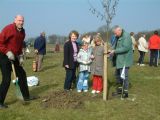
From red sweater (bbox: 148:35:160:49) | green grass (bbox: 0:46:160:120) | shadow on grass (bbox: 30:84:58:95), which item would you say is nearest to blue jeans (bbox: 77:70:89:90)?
green grass (bbox: 0:46:160:120)

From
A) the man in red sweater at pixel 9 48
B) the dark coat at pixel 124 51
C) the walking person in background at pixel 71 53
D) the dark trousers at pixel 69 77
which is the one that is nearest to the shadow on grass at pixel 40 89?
the dark trousers at pixel 69 77

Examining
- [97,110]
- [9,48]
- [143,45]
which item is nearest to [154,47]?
[143,45]

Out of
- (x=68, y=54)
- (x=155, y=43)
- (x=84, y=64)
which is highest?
(x=155, y=43)

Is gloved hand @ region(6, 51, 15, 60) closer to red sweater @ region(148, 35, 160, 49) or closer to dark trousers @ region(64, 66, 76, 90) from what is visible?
dark trousers @ region(64, 66, 76, 90)

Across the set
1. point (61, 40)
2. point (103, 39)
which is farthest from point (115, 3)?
point (61, 40)

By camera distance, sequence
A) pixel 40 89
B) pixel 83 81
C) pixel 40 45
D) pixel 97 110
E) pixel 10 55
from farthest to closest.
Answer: pixel 40 45
pixel 40 89
pixel 83 81
pixel 97 110
pixel 10 55

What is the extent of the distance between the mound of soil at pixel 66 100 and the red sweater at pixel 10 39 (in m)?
1.51

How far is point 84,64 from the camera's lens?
11188 millimetres

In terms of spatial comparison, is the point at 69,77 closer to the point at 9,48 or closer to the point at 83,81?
the point at 83,81

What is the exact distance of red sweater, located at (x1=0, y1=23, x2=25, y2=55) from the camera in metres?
8.77

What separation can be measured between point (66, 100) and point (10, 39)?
211cm

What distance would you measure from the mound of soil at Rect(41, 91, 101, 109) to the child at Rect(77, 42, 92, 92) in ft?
2.53

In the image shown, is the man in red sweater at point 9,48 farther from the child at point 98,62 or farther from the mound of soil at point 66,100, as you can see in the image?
the child at point 98,62

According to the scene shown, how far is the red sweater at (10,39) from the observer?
8.77m
